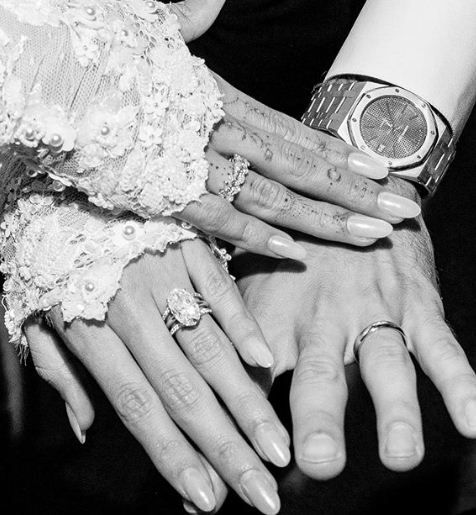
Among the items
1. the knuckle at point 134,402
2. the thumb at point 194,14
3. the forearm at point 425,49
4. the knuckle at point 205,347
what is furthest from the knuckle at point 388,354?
the thumb at point 194,14

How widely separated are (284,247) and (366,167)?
192 mm

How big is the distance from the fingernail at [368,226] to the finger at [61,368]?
508 mm

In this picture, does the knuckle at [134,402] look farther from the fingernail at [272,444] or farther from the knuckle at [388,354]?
the knuckle at [388,354]

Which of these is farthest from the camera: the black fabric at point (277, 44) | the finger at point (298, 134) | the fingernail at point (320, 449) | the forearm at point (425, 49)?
the black fabric at point (277, 44)

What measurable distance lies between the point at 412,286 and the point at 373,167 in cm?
20

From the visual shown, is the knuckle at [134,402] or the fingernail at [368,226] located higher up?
the fingernail at [368,226]

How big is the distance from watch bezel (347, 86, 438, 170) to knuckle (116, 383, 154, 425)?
54 cm

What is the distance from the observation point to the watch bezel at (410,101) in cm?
125

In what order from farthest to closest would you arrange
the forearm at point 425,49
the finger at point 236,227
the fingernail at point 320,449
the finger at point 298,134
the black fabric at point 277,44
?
the black fabric at point 277,44 < the forearm at point 425,49 < the finger at point 298,134 < the finger at point 236,227 < the fingernail at point 320,449

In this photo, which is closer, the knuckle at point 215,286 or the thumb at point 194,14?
the knuckle at point 215,286

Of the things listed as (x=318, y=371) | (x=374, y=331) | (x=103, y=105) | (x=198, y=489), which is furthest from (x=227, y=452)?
(x=103, y=105)

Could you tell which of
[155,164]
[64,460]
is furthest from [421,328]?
[64,460]

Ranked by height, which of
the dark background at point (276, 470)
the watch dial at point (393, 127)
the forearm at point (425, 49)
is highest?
the forearm at point (425, 49)

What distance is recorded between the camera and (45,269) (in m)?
1.08
